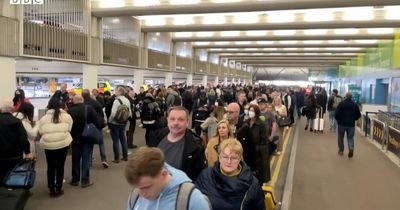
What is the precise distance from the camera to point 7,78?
1013 centimetres

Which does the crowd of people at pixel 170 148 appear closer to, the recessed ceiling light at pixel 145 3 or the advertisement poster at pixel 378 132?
the advertisement poster at pixel 378 132

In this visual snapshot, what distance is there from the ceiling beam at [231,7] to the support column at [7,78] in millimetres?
4836

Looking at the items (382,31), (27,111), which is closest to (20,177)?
(27,111)

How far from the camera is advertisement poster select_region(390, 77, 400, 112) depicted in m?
16.3

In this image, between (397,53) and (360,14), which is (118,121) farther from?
(397,53)

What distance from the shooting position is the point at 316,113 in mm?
16625

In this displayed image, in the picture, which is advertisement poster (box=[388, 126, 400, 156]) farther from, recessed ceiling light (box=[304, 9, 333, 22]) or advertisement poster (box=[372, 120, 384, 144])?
recessed ceiling light (box=[304, 9, 333, 22])

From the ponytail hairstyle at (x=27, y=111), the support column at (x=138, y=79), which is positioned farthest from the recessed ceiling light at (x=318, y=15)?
the ponytail hairstyle at (x=27, y=111)

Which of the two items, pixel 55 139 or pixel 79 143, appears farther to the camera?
Result: pixel 79 143

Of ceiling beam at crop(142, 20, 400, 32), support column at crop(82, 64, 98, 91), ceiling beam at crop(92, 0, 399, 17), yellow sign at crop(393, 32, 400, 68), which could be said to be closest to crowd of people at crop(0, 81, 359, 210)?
support column at crop(82, 64, 98, 91)

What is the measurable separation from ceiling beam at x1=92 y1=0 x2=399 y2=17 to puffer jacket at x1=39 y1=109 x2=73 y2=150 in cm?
828

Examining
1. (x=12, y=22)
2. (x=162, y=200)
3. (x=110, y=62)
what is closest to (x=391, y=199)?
(x=162, y=200)

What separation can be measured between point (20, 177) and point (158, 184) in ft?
13.9

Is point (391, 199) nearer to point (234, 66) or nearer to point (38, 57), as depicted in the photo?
point (38, 57)
